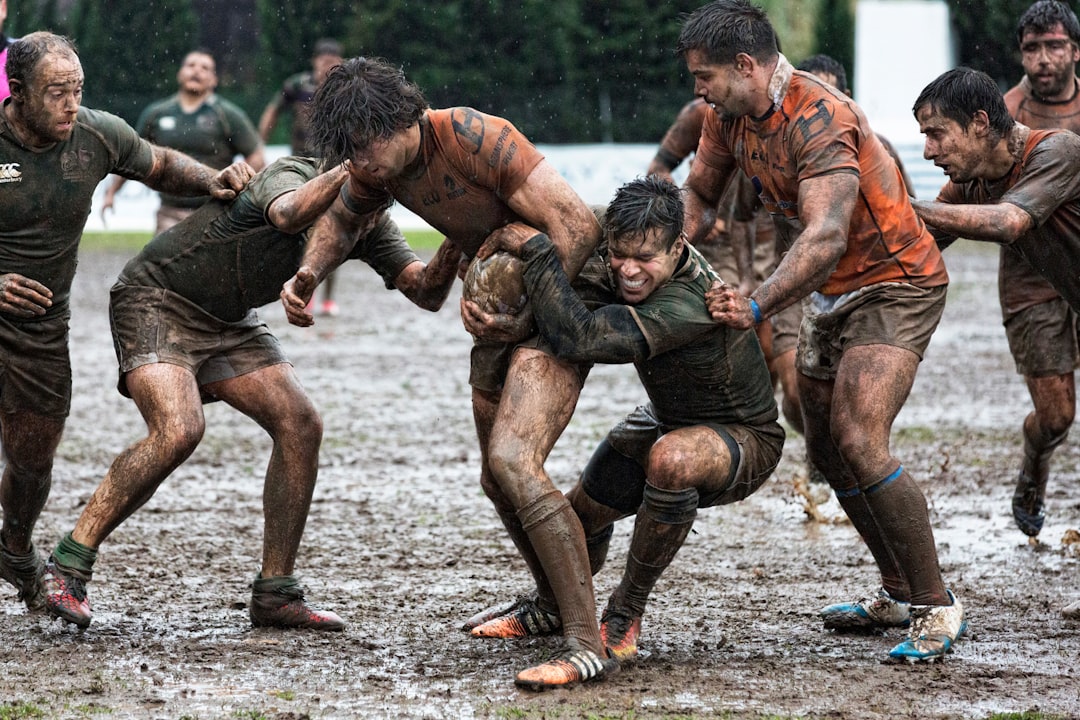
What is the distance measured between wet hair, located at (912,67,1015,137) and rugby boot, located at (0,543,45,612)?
3.67 m

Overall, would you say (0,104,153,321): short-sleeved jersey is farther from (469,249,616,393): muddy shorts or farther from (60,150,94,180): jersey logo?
(469,249,616,393): muddy shorts

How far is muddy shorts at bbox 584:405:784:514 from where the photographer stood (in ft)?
15.9

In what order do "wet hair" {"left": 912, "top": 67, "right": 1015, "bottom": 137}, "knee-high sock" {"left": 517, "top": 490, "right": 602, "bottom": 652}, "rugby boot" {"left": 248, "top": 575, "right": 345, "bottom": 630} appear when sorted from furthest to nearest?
1. "rugby boot" {"left": 248, "top": 575, "right": 345, "bottom": 630}
2. "wet hair" {"left": 912, "top": 67, "right": 1015, "bottom": 137}
3. "knee-high sock" {"left": 517, "top": 490, "right": 602, "bottom": 652}

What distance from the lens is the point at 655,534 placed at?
4758 mm

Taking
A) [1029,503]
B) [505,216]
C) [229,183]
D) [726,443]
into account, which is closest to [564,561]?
[726,443]

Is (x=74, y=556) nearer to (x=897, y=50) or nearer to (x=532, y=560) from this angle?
(x=532, y=560)

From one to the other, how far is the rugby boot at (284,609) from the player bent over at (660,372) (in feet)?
3.68

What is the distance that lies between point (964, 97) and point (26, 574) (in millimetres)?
3847

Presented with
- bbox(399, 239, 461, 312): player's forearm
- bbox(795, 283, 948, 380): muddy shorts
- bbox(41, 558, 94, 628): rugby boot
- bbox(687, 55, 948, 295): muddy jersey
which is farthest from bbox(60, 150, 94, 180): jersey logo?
bbox(795, 283, 948, 380): muddy shorts

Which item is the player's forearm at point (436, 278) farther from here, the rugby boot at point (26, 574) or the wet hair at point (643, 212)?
the rugby boot at point (26, 574)

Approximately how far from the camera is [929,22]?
2786cm

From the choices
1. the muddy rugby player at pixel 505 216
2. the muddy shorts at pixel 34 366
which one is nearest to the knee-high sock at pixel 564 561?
the muddy rugby player at pixel 505 216

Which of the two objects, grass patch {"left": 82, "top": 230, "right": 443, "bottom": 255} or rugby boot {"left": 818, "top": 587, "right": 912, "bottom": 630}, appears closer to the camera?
rugby boot {"left": 818, "top": 587, "right": 912, "bottom": 630}

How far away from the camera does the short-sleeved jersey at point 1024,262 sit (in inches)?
263
